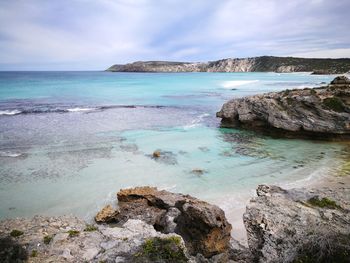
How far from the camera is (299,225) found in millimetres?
6809

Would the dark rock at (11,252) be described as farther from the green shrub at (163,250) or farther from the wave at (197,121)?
the wave at (197,121)

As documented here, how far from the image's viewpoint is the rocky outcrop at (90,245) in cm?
571

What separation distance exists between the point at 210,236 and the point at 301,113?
1774 centimetres

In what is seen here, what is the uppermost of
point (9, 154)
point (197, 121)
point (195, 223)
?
point (195, 223)

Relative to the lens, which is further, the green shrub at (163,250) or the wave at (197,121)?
the wave at (197,121)

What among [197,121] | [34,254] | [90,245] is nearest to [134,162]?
[90,245]

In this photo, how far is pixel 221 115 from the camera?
27.3 m

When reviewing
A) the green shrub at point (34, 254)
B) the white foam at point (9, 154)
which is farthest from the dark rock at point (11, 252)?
the white foam at point (9, 154)

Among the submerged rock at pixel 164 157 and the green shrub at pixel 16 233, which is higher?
the green shrub at pixel 16 233

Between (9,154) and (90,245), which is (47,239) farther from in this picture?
(9,154)

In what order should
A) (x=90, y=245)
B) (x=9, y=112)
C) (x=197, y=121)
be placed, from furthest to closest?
1. (x=9, y=112)
2. (x=197, y=121)
3. (x=90, y=245)

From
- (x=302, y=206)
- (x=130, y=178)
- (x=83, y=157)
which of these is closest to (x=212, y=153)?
(x=130, y=178)

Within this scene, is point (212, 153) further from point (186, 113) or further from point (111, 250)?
point (186, 113)

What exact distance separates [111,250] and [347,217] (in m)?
5.55
